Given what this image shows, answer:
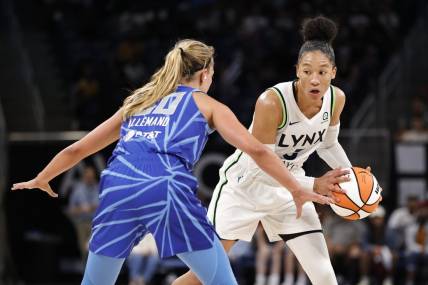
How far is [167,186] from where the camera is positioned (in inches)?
171

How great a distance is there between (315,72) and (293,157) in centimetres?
66

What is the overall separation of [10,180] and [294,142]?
8238mm

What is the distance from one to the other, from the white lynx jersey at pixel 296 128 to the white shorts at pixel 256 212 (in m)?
0.26

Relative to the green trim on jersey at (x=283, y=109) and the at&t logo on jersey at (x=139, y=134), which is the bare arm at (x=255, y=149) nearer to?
the at&t logo on jersey at (x=139, y=134)

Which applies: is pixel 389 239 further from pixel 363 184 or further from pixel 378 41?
pixel 363 184

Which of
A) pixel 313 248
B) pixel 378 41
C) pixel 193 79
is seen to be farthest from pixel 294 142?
pixel 378 41

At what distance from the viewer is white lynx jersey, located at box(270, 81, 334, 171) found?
5.65 m

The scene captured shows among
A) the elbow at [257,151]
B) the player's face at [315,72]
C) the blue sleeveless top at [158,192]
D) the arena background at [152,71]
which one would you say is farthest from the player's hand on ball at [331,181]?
the arena background at [152,71]

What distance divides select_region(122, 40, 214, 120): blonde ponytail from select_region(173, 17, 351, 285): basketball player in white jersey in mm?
909

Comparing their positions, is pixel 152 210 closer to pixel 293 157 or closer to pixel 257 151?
pixel 257 151

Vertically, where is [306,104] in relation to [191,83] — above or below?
below

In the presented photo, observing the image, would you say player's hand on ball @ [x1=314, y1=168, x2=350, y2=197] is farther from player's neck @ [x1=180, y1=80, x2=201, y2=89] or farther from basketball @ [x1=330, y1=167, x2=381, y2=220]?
player's neck @ [x1=180, y1=80, x2=201, y2=89]

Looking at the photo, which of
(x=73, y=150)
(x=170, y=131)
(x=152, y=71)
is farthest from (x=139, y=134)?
(x=152, y=71)

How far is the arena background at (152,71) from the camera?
42.4ft
